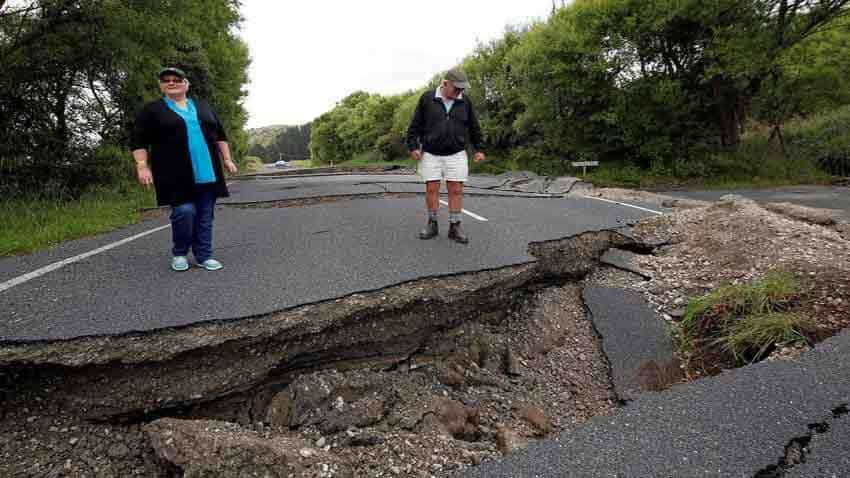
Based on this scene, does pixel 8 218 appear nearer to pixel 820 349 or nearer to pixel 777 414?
pixel 777 414

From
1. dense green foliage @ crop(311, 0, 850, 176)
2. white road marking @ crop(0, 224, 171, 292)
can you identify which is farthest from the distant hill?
white road marking @ crop(0, 224, 171, 292)

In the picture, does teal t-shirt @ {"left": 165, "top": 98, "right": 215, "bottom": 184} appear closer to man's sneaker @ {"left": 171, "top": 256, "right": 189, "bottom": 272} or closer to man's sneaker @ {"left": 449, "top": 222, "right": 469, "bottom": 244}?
man's sneaker @ {"left": 171, "top": 256, "right": 189, "bottom": 272}

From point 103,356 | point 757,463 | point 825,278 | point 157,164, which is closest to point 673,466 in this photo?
point 757,463

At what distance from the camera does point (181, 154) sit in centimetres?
316

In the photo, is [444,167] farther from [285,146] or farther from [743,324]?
[285,146]

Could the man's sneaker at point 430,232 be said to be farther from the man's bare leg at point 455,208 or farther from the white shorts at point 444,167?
the white shorts at point 444,167

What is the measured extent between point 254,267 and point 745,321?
4.03 m

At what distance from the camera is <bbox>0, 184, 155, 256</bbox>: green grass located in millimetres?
4727

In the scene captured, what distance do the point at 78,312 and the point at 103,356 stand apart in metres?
0.69

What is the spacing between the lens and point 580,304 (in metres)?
3.61

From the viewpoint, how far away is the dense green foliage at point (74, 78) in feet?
24.8

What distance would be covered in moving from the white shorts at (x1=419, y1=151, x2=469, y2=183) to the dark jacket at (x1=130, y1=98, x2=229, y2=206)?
81.1 inches

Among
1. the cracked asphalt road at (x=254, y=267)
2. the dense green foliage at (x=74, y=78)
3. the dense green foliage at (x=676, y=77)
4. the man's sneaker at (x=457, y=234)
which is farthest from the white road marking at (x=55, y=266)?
the dense green foliage at (x=676, y=77)

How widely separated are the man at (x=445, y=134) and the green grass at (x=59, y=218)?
4619 millimetres
